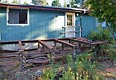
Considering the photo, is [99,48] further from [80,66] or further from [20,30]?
[20,30]

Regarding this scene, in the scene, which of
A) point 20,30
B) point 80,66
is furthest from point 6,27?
point 80,66

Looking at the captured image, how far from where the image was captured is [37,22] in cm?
1492

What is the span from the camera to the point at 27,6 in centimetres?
1391

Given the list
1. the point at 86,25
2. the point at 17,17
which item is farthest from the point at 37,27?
the point at 86,25

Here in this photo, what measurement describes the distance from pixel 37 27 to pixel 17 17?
165cm

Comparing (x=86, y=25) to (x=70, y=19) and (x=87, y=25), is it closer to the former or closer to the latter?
(x=87, y=25)

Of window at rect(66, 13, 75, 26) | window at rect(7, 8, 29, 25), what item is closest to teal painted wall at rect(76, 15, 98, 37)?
window at rect(66, 13, 75, 26)

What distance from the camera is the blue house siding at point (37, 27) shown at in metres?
13.7

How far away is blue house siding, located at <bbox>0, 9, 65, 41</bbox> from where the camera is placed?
44.9ft

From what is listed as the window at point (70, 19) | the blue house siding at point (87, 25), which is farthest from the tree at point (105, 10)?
the blue house siding at point (87, 25)

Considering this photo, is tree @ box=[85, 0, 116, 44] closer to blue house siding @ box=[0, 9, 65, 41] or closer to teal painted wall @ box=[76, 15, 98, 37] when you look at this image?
blue house siding @ box=[0, 9, 65, 41]

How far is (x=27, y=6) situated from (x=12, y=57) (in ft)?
17.3

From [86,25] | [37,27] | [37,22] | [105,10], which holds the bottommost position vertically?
[37,27]

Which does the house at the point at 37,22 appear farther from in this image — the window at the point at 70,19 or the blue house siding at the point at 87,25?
the blue house siding at the point at 87,25
